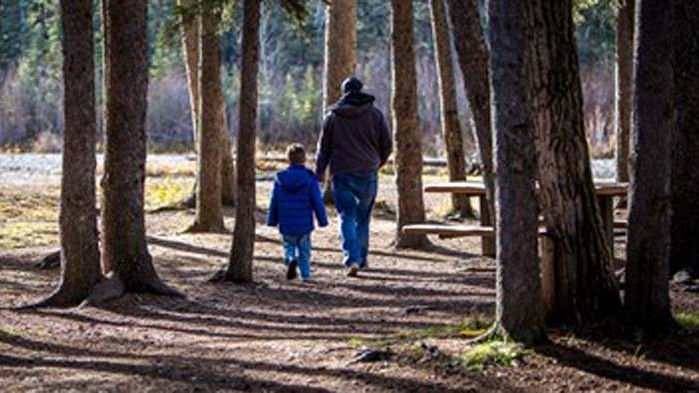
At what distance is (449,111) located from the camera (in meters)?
20.0

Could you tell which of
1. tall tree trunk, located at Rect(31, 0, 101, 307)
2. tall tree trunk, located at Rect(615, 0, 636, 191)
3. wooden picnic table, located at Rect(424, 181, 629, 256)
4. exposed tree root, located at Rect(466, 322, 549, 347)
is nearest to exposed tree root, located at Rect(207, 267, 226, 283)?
tall tree trunk, located at Rect(31, 0, 101, 307)

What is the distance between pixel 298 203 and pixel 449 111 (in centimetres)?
717

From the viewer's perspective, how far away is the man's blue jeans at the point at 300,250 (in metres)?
13.4

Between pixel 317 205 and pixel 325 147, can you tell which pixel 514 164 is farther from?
pixel 325 147

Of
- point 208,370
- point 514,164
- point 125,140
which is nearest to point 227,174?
point 125,140

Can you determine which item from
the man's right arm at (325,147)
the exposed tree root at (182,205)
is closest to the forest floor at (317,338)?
the man's right arm at (325,147)

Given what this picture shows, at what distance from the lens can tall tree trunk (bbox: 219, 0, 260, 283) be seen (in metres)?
12.2

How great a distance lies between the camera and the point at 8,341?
31.3ft

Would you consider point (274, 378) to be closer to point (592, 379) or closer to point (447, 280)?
point (592, 379)

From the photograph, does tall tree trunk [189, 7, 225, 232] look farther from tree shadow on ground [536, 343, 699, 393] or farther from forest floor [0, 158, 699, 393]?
tree shadow on ground [536, 343, 699, 393]

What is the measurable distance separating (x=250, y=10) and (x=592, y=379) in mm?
6229

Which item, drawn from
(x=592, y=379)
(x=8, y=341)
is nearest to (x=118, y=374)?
(x=8, y=341)

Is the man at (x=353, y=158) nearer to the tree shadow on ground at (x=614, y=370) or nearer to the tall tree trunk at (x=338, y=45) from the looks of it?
the tree shadow on ground at (x=614, y=370)

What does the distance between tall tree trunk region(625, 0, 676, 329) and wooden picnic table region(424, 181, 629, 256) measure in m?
2.52
